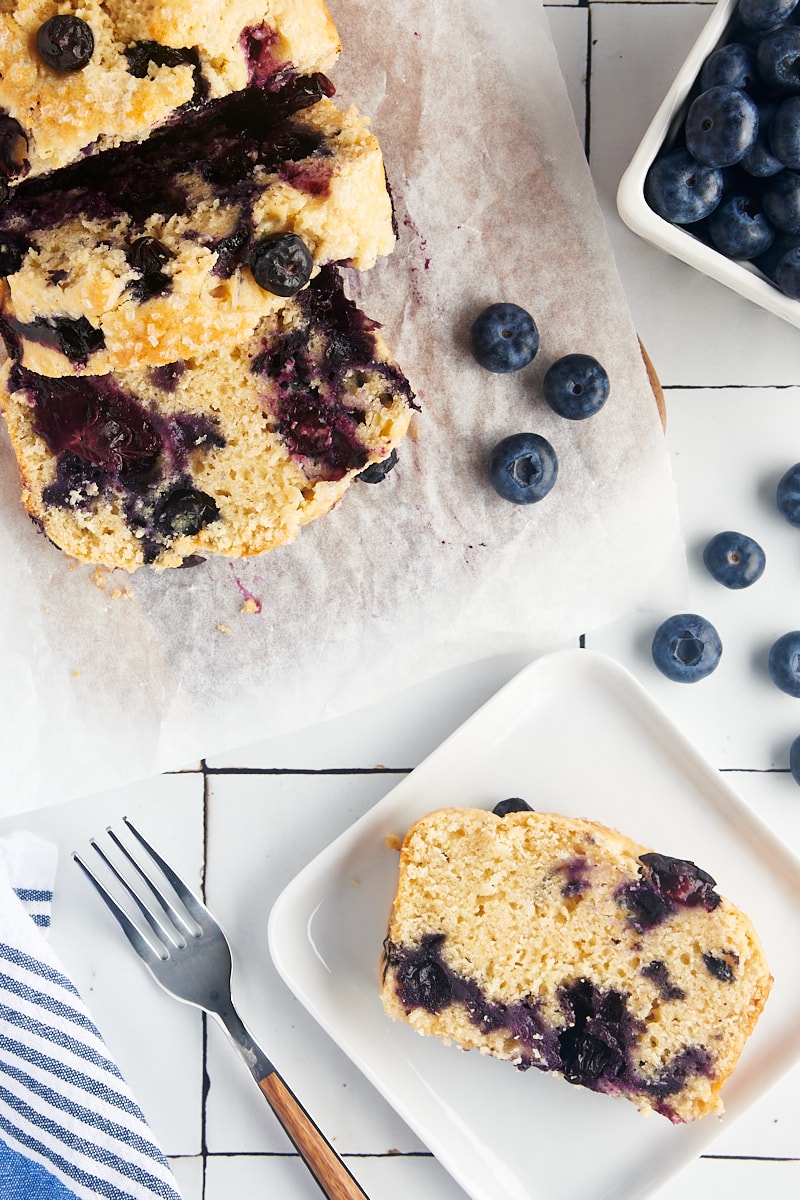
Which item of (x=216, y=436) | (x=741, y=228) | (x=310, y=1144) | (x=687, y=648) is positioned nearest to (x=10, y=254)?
(x=216, y=436)

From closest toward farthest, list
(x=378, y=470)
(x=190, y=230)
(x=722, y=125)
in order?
1. (x=190, y=230)
2. (x=722, y=125)
3. (x=378, y=470)

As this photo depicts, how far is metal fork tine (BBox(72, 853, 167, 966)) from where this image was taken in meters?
2.42

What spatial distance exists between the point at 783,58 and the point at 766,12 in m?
0.11

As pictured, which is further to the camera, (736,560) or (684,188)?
(736,560)

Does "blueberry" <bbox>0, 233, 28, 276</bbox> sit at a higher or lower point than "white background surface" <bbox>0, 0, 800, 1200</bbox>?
higher

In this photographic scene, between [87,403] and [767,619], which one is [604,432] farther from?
[87,403]

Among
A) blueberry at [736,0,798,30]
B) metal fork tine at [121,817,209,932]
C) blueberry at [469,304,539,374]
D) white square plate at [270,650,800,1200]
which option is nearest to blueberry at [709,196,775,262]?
blueberry at [736,0,798,30]

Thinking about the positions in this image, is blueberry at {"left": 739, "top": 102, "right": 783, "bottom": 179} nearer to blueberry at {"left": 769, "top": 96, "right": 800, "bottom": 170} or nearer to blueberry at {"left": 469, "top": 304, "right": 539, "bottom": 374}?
blueberry at {"left": 769, "top": 96, "right": 800, "bottom": 170}

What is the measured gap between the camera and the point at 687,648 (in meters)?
2.42

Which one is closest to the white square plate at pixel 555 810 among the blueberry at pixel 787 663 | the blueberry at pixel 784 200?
the blueberry at pixel 787 663

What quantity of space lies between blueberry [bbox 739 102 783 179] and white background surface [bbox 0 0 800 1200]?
448mm

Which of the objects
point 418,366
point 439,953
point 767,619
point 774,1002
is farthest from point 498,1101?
point 418,366

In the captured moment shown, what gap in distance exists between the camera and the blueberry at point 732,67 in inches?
80.3

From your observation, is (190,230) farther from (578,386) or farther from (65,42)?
(578,386)
